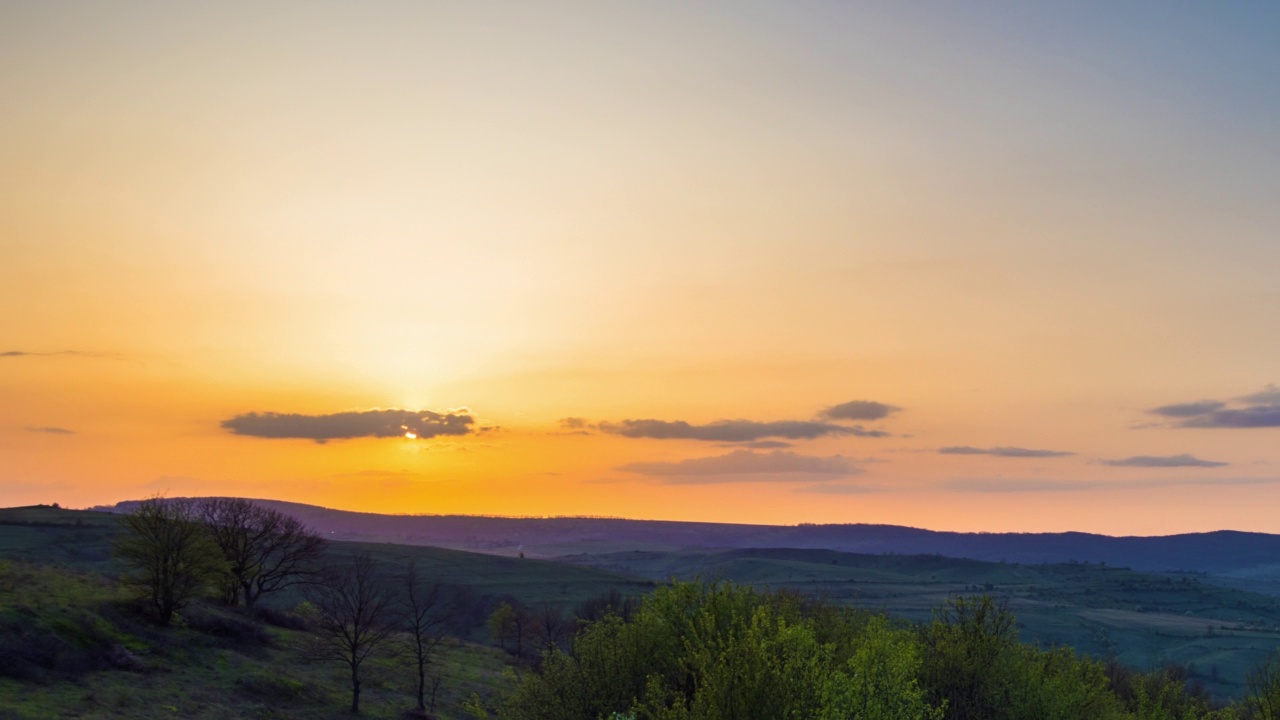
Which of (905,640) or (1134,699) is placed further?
(1134,699)

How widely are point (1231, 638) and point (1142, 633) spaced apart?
51.8 feet

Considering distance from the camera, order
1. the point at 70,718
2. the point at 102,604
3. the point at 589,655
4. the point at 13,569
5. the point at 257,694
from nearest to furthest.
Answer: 1. the point at 589,655
2. the point at 70,718
3. the point at 257,694
4. the point at 102,604
5. the point at 13,569

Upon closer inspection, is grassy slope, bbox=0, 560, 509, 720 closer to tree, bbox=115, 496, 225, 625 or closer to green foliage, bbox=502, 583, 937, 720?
tree, bbox=115, 496, 225, 625

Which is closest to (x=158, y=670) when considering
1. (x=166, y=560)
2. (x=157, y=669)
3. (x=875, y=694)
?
(x=157, y=669)

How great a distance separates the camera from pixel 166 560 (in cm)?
7662

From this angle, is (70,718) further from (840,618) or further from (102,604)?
(840,618)

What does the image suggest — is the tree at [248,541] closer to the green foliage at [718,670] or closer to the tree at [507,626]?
the tree at [507,626]

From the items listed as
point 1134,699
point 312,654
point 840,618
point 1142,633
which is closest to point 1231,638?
point 1142,633

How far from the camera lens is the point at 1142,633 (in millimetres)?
191375

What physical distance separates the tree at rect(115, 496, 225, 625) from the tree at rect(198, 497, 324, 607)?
12.3m

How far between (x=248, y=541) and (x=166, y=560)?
25.9 m

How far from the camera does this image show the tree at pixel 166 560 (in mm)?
76000

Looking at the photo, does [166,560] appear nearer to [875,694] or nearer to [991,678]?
[991,678]

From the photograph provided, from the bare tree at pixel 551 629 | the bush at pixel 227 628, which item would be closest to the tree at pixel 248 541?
the bush at pixel 227 628
